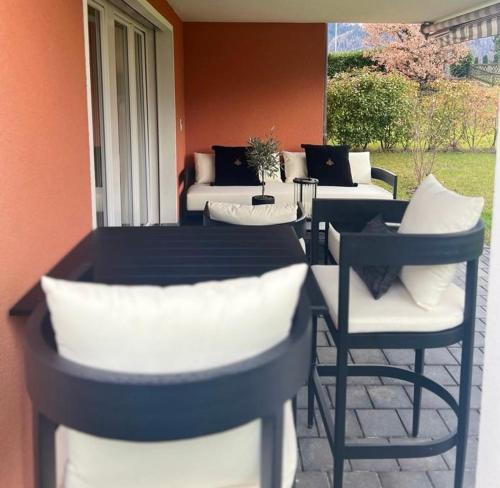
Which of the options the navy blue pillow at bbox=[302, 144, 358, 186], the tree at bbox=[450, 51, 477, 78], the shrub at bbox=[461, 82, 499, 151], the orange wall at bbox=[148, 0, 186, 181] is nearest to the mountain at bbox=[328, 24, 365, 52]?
the tree at bbox=[450, 51, 477, 78]

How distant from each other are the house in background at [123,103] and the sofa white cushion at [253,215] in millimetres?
766

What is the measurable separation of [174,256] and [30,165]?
577 mm

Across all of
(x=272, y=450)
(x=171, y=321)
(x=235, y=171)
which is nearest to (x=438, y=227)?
(x=272, y=450)

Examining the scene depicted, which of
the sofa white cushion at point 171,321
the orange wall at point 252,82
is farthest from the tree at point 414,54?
the sofa white cushion at point 171,321

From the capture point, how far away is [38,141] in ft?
6.87

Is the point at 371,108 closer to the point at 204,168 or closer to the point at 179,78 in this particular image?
the point at 204,168

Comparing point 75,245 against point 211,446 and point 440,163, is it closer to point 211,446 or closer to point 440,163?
point 211,446

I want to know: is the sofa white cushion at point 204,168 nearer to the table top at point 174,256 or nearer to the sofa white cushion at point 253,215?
the sofa white cushion at point 253,215

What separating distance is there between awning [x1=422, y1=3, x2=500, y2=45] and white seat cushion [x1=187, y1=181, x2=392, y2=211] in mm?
1985

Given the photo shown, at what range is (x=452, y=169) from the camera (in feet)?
36.1

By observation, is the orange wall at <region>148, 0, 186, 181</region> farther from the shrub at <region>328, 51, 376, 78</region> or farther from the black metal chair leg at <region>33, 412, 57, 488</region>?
the black metal chair leg at <region>33, 412, 57, 488</region>

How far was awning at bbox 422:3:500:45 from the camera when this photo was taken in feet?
21.1

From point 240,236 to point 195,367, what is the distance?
149 centimetres

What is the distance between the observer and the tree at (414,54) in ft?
37.7
